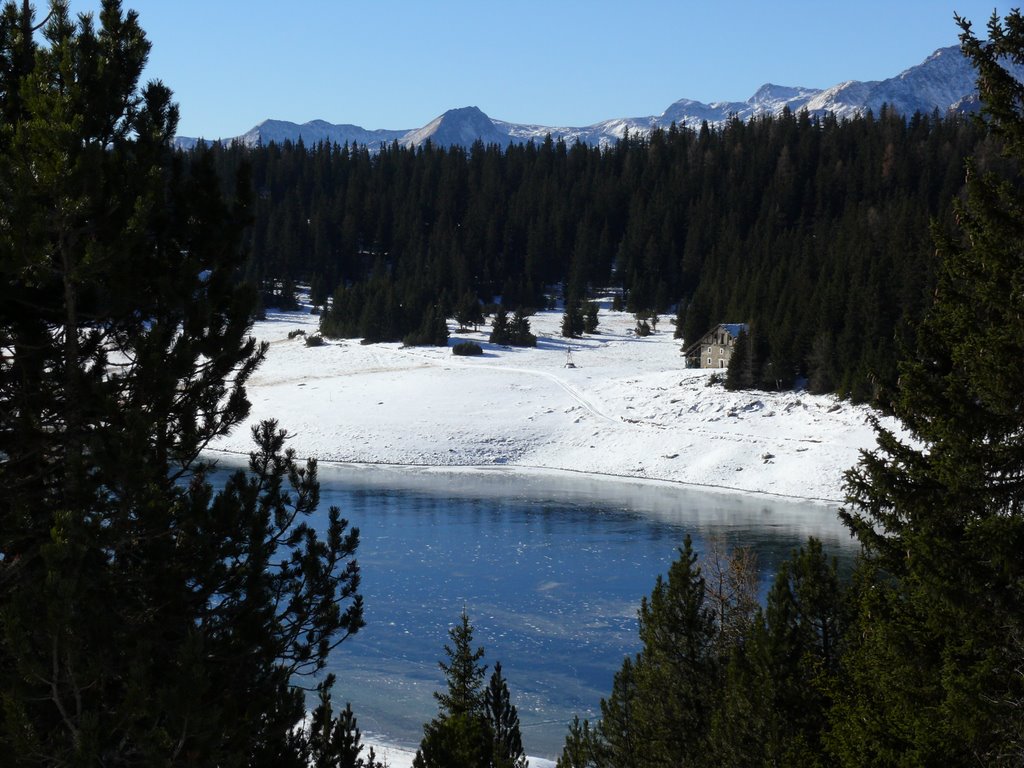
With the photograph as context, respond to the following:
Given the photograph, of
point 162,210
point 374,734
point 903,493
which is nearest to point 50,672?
point 162,210

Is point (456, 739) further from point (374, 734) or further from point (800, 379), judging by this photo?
point (800, 379)

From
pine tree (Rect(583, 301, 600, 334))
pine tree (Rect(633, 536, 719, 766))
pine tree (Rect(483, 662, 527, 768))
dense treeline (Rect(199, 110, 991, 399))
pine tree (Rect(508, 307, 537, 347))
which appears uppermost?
dense treeline (Rect(199, 110, 991, 399))

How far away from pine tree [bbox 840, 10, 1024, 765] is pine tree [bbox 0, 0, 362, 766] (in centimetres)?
504

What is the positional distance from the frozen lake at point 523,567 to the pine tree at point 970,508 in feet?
32.3

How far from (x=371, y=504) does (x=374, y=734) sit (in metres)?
21.5

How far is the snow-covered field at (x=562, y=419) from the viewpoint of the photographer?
151ft

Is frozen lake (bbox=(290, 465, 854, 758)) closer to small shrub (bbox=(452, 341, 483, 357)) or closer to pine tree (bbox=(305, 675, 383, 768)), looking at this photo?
pine tree (bbox=(305, 675, 383, 768))

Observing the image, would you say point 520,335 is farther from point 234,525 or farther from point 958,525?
point 234,525

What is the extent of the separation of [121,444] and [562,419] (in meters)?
48.6

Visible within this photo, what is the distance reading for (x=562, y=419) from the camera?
2160 inches

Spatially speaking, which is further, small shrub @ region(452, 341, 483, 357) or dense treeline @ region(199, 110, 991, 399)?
dense treeline @ region(199, 110, 991, 399)

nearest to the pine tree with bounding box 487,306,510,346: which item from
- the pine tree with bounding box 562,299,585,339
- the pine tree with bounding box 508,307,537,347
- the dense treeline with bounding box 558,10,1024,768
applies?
the pine tree with bounding box 508,307,537,347

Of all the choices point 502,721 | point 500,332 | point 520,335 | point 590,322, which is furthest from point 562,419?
point 502,721

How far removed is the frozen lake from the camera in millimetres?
20781
